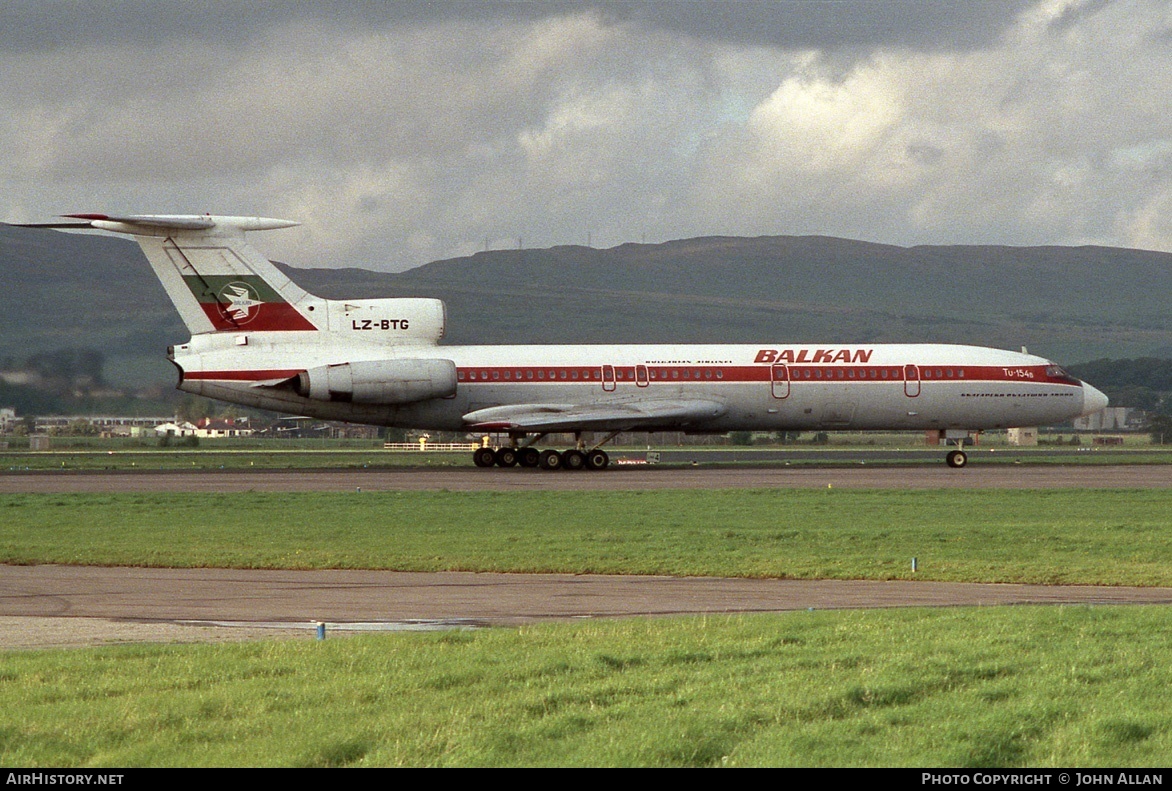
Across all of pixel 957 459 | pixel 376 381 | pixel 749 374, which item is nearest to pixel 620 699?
pixel 376 381

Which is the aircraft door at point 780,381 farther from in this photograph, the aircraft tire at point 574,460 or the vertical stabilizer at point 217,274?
the vertical stabilizer at point 217,274

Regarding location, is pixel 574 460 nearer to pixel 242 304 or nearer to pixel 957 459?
pixel 242 304

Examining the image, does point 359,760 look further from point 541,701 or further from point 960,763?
point 960,763

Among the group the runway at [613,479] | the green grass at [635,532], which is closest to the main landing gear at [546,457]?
the runway at [613,479]

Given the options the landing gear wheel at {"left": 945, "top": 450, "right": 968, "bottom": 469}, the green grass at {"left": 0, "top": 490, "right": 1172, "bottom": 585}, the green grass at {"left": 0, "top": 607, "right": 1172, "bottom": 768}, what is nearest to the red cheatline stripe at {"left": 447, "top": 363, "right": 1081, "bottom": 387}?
the landing gear wheel at {"left": 945, "top": 450, "right": 968, "bottom": 469}

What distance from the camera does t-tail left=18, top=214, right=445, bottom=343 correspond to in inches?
1844

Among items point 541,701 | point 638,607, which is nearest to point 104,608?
point 638,607

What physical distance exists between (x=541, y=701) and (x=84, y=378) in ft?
164

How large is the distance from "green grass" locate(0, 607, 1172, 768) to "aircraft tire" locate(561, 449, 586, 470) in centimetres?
3461

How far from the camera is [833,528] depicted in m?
27.8

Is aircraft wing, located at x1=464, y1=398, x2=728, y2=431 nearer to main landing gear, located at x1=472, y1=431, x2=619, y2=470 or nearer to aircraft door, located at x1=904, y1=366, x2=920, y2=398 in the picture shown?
main landing gear, located at x1=472, y1=431, x2=619, y2=470

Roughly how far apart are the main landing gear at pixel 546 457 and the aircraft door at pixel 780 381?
18.7ft

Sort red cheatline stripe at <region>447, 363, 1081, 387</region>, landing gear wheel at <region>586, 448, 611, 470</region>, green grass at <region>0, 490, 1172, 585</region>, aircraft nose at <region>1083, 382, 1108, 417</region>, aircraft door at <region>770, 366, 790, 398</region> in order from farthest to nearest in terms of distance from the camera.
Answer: aircraft nose at <region>1083, 382, 1108, 417</region>
aircraft door at <region>770, 366, 790, 398</region>
landing gear wheel at <region>586, 448, 611, 470</region>
red cheatline stripe at <region>447, 363, 1081, 387</region>
green grass at <region>0, 490, 1172, 585</region>

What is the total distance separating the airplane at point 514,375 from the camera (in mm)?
47250
